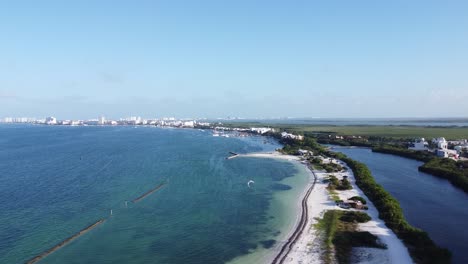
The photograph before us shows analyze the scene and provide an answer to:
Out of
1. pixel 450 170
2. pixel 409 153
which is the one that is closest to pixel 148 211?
pixel 450 170

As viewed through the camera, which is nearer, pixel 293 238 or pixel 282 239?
pixel 293 238

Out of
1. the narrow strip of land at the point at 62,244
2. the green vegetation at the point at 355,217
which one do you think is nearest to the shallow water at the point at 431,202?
the green vegetation at the point at 355,217

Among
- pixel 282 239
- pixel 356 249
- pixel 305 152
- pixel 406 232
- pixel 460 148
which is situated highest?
pixel 460 148

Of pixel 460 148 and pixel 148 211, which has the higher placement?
pixel 460 148

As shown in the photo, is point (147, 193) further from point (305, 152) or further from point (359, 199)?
point (305, 152)

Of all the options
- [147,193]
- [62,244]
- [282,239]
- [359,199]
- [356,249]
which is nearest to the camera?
[356,249]

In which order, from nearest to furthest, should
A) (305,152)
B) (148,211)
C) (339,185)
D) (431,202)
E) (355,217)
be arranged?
(355,217), (148,211), (431,202), (339,185), (305,152)
